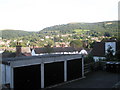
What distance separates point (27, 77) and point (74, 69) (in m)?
5.30

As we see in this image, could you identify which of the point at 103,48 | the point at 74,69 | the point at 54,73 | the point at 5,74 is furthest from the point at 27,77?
the point at 103,48

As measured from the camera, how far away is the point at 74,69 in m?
13.7

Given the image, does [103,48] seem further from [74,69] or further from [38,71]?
[38,71]

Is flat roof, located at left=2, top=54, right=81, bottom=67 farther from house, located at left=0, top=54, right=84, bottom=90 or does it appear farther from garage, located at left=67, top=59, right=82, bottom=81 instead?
garage, located at left=67, top=59, right=82, bottom=81

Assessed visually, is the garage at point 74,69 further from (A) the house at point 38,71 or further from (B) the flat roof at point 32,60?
(B) the flat roof at point 32,60

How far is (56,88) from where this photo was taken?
1095 cm

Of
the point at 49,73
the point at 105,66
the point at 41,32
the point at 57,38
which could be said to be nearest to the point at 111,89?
the point at 49,73

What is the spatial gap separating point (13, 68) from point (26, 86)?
1.60 meters

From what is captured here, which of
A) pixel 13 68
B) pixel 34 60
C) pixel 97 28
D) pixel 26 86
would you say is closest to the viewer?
pixel 13 68

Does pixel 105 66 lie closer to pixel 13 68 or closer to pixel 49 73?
pixel 49 73

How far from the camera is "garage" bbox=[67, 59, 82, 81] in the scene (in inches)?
518

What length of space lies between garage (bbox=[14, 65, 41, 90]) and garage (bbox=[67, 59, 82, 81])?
11.4ft

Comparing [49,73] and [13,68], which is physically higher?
[13,68]

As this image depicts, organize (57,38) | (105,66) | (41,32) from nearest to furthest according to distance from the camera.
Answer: (105,66)
(57,38)
(41,32)
